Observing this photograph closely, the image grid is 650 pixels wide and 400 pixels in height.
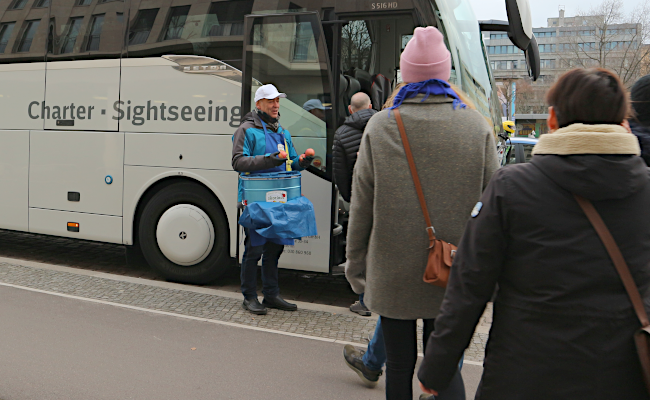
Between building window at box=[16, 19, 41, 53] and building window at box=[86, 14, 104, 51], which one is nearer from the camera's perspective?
building window at box=[86, 14, 104, 51]

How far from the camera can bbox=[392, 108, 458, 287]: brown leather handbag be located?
93.6 inches

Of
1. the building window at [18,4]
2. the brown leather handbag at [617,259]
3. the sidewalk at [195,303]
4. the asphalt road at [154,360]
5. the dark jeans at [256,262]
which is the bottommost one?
the asphalt road at [154,360]

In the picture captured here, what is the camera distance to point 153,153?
636cm

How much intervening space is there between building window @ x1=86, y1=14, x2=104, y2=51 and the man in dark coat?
220 inches

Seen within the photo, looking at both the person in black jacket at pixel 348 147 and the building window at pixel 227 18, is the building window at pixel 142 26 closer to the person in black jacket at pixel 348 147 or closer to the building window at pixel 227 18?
the building window at pixel 227 18

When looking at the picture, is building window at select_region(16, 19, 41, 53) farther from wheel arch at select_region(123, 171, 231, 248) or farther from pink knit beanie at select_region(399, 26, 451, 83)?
pink knit beanie at select_region(399, 26, 451, 83)

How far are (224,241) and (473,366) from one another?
2965 mm

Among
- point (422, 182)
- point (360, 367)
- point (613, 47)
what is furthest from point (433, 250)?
point (613, 47)

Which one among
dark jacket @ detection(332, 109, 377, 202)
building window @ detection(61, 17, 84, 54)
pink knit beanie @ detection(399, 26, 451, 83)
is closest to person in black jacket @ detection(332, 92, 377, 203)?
dark jacket @ detection(332, 109, 377, 202)

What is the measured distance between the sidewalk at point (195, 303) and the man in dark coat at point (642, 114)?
77.0 inches

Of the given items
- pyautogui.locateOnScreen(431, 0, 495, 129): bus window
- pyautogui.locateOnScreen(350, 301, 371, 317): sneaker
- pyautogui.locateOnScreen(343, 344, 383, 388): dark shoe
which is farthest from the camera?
pyautogui.locateOnScreen(431, 0, 495, 129): bus window

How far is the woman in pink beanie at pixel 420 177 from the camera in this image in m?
2.45

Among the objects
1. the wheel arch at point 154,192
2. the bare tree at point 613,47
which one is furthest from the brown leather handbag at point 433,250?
the bare tree at point 613,47

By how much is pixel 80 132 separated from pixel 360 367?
4.69m
